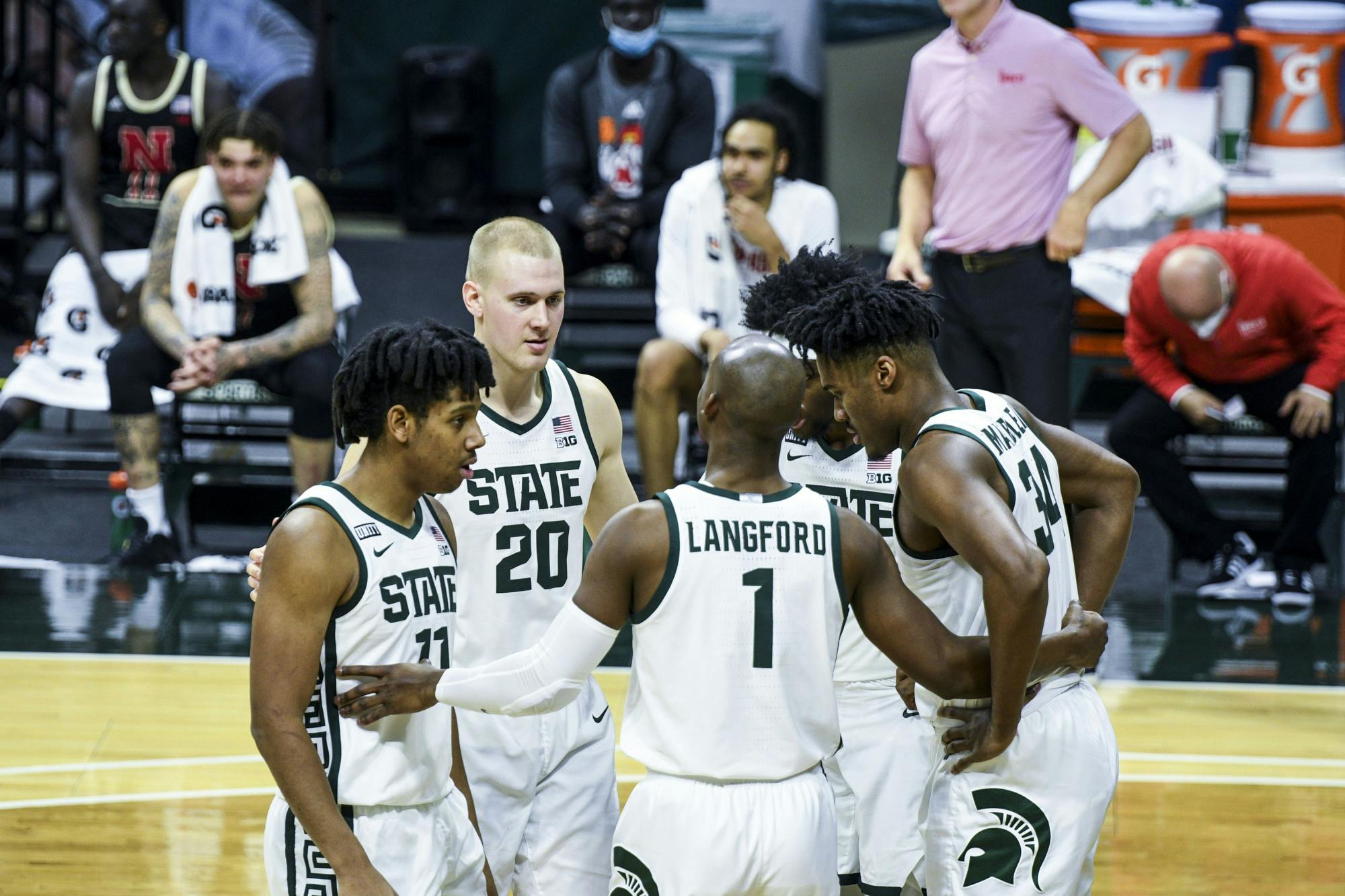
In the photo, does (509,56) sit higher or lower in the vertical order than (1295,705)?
higher

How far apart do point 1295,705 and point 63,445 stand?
17.5 feet

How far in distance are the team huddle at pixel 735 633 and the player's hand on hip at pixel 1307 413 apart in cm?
368

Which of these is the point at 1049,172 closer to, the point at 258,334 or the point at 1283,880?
the point at 1283,880

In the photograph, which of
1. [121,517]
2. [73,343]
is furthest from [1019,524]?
[73,343]

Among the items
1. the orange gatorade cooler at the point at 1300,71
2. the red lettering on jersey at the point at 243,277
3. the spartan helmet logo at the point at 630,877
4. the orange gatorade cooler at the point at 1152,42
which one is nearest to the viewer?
the spartan helmet logo at the point at 630,877

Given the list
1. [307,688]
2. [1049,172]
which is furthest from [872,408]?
[1049,172]

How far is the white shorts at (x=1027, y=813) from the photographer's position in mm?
3033

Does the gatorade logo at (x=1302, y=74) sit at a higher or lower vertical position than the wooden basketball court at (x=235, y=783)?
higher

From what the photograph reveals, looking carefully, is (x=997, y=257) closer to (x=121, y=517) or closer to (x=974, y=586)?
(x=974, y=586)

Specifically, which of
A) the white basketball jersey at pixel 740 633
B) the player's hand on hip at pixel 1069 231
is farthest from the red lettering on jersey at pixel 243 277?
the white basketball jersey at pixel 740 633

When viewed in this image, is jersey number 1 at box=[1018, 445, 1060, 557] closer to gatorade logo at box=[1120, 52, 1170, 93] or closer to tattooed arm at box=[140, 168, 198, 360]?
tattooed arm at box=[140, 168, 198, 360]

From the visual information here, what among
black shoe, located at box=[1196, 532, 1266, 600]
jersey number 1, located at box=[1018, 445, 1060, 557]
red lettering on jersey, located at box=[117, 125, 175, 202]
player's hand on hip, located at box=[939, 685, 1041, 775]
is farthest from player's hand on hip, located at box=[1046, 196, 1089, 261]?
red lettering on jersey, located at box=[117, 125, 175, 202]

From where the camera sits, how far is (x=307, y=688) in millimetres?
2719

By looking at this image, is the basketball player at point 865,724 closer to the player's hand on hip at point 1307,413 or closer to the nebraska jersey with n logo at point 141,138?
the player's hand on hip at point 1307,413
